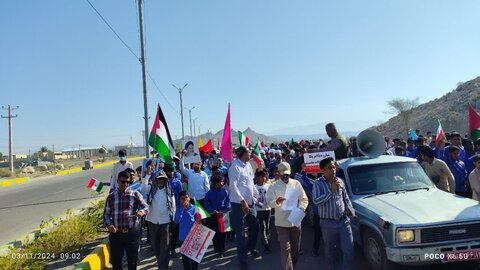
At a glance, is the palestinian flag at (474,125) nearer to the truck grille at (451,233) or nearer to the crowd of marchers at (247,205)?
the crowd of marchers at (247,205)

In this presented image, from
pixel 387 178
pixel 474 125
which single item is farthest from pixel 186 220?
pixel 474 125

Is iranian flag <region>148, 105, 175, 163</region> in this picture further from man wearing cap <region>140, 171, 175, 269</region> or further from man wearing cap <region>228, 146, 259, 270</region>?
man wearing cap <region>228, 146, 259, 270</region>

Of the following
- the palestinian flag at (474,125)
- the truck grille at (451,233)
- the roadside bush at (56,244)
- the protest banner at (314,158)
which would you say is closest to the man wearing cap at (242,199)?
the protest banner at (314,158)

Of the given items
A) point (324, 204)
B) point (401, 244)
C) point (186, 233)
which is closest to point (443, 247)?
point (401, 244)

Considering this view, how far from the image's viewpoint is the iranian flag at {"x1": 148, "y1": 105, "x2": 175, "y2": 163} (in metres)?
7.72

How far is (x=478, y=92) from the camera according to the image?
150 ft

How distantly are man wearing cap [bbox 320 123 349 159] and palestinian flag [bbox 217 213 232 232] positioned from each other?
2.53m

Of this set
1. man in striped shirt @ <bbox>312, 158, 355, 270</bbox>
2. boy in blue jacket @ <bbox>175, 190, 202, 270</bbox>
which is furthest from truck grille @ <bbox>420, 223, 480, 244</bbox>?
boy in blue jacket @ <bbox>175, 190, 202, 270</bbox>

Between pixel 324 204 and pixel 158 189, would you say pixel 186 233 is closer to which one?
pixel 158 189

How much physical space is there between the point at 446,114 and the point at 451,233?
153 ft

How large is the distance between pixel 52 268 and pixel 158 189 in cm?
238

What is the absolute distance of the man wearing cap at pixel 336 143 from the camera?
7.82 m

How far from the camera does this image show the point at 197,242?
5.49m

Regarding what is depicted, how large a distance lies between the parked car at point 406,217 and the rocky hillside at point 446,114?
37992mm
